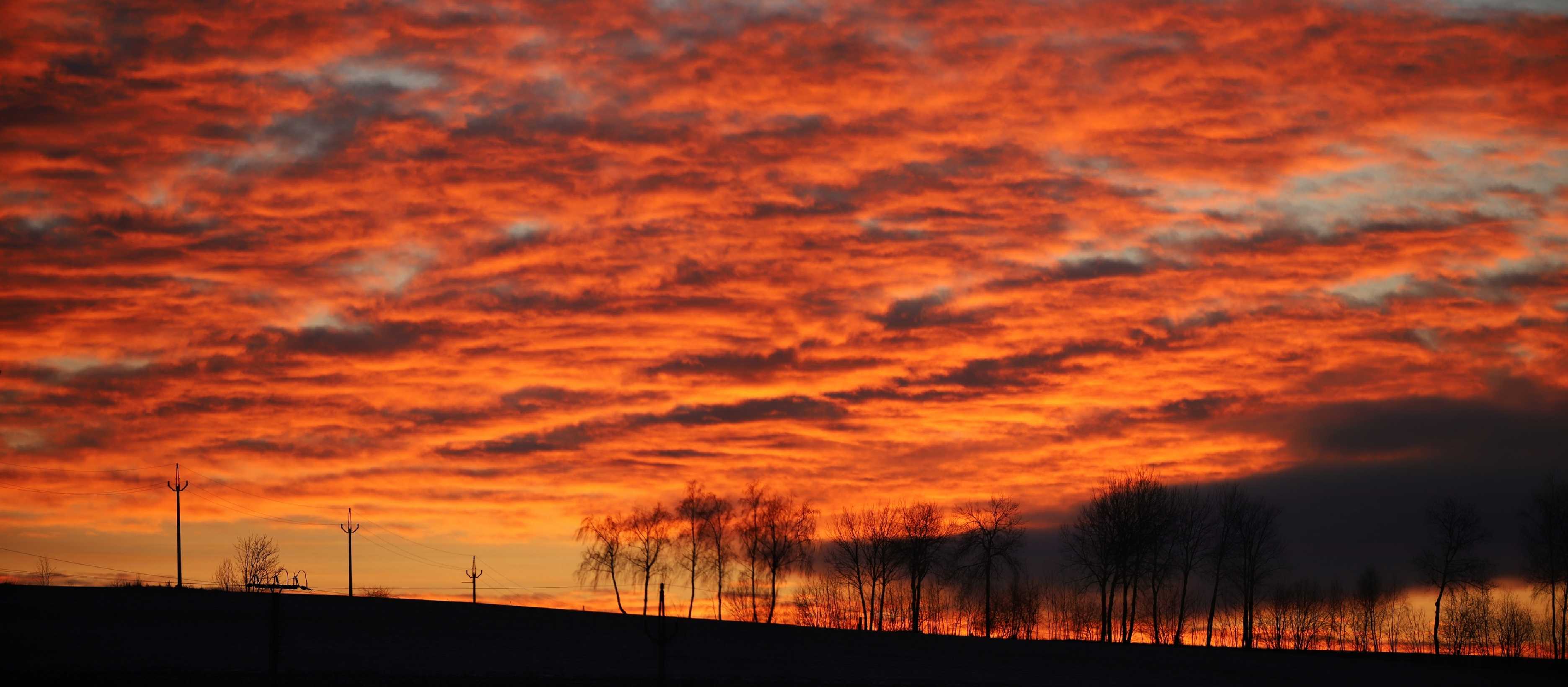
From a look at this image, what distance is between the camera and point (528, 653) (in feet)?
336

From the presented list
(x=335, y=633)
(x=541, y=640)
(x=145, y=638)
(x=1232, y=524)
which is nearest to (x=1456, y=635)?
A: (x=1232, y=524)

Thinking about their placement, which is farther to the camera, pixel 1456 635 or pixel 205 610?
pixel 1456 635

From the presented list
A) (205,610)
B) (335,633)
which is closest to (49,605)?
(205,610)

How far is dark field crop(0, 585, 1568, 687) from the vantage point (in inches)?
3354

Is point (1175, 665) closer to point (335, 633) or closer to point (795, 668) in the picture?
point (795, 668)

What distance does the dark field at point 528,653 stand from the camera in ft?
279

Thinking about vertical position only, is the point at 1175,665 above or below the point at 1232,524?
below

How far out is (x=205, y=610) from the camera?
108 metres

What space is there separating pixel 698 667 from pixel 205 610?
40011mm

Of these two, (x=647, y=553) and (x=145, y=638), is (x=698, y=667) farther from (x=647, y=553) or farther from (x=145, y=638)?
(x=647, y=553)

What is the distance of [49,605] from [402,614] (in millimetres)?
26449

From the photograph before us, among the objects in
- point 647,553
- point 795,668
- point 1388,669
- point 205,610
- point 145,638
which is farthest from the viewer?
point 647,553

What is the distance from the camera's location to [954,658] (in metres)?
111

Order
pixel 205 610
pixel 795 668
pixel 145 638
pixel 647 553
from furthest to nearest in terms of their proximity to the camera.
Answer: pixel 647 553 → pixel 205 610 → pixel 795 668 → pixel 145 638
